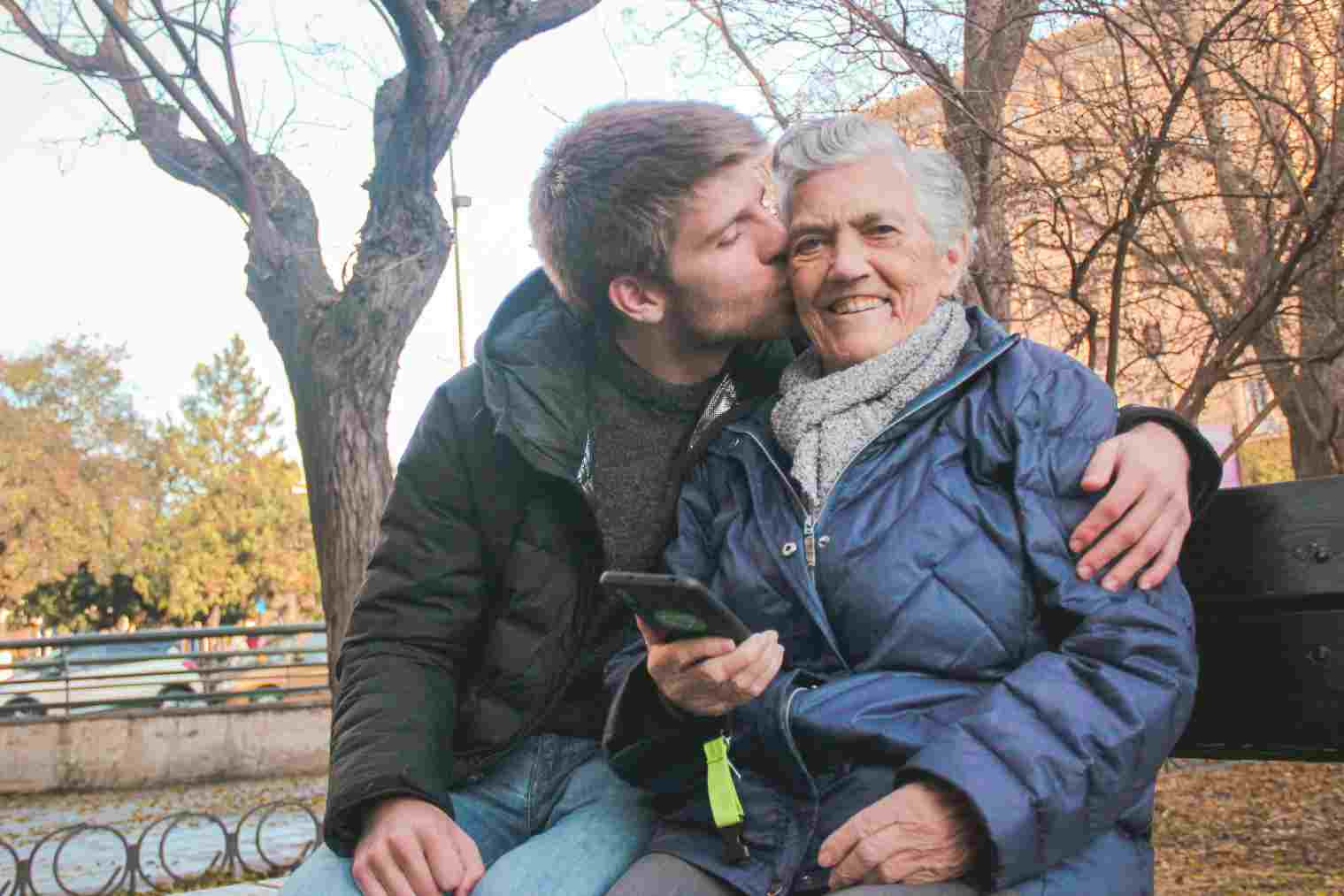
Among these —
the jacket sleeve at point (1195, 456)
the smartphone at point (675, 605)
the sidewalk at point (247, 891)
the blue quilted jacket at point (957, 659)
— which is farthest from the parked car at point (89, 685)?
the jacket sleeve at point (1195, 456)

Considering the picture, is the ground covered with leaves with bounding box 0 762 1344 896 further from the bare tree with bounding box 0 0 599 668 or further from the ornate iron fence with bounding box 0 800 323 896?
the bare tree with bounding box 0 0 599 668

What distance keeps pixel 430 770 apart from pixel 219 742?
15961mm

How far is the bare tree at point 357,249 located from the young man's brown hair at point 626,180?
4.34 metres

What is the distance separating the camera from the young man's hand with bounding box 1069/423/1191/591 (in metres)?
2.04

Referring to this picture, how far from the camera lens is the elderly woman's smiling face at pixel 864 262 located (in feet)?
8.20

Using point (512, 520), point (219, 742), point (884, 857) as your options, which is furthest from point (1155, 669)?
point (219, 742)

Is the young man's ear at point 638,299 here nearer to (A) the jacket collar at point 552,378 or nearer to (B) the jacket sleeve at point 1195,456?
(A) the jacket collar at point 552,378

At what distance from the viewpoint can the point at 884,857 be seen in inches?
75.5

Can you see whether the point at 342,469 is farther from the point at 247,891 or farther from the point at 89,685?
the point at 89,685

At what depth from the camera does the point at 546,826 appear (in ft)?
8.75

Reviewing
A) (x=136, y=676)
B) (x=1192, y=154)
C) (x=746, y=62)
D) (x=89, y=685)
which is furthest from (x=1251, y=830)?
(x=89, y=685)

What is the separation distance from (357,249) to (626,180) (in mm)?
5000

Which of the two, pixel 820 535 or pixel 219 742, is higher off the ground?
pixel 820 535

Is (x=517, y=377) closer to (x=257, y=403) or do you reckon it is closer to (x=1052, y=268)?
(x=1052, y=268)
